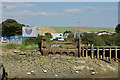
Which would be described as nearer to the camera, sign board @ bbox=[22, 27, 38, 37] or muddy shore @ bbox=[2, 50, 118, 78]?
muddy shore @ bbox=[2, 50, 118, 78]

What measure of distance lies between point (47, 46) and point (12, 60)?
7.02 m

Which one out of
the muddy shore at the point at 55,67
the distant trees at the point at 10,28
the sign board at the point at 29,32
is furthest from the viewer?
the distant trees at the point at 10,28

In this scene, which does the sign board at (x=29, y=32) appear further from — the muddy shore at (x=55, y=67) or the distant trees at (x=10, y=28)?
the distant trees at (x=10, y=28)

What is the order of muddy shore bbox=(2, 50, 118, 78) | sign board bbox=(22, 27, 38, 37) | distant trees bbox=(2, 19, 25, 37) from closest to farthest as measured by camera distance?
muddy shore bbox=(2, 50, 118, 78) → sign board bbox=(22, 27, 38, 37) → distant trees bbox=(2, 19, 25, 37)

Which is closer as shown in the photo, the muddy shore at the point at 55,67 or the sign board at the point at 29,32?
the muddy shore at the point at 55,67

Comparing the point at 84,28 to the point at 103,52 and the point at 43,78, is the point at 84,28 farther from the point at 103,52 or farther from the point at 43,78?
the point at 43,78

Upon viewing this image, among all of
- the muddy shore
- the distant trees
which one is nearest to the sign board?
the muddy shore

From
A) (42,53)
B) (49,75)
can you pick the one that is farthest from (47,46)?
(49,75)

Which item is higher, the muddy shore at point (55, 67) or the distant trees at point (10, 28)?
the distant trees at point (10, 28)

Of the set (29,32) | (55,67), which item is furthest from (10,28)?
(55,67)

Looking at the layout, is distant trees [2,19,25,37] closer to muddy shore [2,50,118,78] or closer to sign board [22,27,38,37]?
sign board [22,27,38,37]

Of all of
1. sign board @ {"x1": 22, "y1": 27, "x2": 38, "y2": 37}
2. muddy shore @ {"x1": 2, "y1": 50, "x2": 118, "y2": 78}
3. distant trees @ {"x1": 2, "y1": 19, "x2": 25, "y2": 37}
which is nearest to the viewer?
muddy shore @ {"x1": 2, "y1": 50, "x2": 118, "y2": 78}

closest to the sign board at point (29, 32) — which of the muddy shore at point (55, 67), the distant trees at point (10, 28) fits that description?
the muddy shore at point (55, 67)

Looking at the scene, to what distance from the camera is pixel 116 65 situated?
36.6 m
